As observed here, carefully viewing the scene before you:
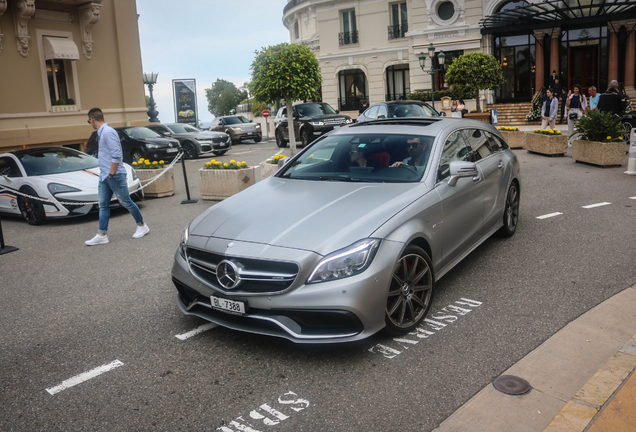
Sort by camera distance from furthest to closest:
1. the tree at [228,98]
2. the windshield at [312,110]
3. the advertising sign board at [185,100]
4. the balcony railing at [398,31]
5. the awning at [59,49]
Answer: the tree at [228,98] < the balcony railing at [398,31] < the advertising sign board at [185,100] < the windshield at [312,110] < the awning at [59,49]

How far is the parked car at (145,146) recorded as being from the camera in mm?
18969

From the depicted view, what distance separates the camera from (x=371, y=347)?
420cm

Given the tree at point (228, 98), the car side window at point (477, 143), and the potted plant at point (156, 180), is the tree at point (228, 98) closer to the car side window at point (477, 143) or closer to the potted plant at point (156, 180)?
the potted plant at point (156, 180)

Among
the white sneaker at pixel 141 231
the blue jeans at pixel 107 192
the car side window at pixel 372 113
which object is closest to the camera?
the blue jeans at pixel 107 192

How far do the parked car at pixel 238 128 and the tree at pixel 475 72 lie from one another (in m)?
10.6

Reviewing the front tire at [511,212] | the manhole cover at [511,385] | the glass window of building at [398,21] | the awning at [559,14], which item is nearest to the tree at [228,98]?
the glass window of building at [398,21]

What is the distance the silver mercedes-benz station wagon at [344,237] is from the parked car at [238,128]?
24424 millimetres

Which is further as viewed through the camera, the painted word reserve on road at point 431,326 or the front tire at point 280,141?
the front tire at point 280,141

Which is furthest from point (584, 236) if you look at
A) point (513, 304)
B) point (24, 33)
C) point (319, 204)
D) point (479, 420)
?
point (24, 33)

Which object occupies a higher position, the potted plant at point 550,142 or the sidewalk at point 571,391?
the potted plant at point 550,142

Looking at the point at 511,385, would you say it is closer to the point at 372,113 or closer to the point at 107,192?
the point at 107,192

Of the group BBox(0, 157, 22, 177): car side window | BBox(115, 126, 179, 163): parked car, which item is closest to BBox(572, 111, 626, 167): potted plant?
BBox(0, 157, 22, 177): car side window

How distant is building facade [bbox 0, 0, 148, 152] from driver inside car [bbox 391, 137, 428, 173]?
18.5 meters

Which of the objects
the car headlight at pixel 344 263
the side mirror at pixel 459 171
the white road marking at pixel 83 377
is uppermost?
the side mirror at pixel 459 171
